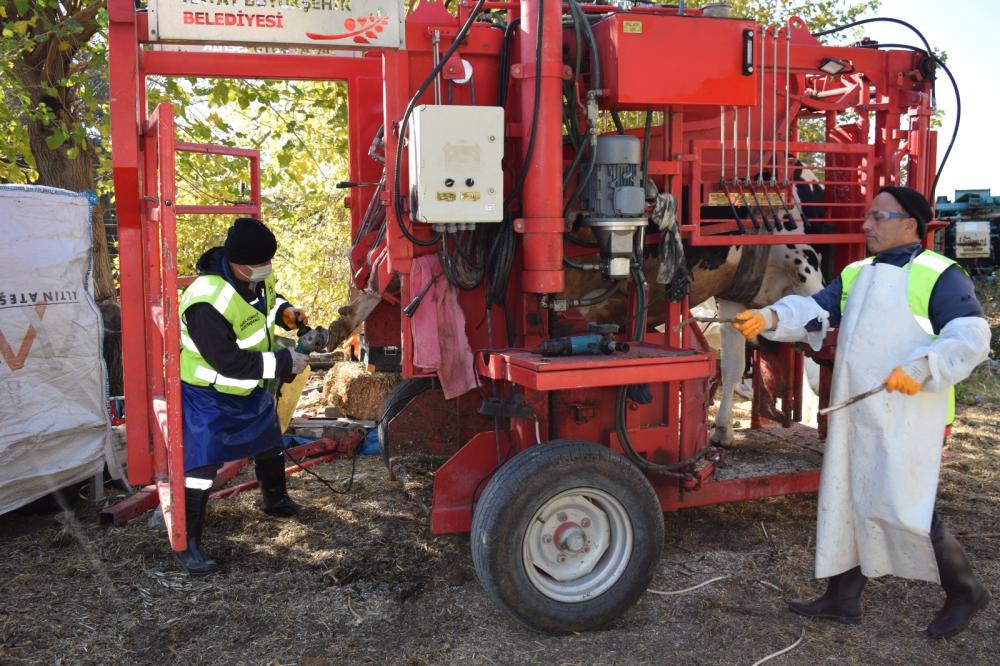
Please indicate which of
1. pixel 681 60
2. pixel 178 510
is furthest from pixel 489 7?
pixel 178 510

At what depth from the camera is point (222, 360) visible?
14.1ft

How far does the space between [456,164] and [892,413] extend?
2051 millimetres

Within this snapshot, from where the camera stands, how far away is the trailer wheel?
11.5 ft

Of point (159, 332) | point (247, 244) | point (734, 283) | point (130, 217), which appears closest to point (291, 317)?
point (247, 244)

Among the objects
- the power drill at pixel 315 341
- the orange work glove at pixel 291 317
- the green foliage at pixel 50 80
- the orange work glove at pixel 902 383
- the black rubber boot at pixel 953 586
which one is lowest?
the black rubber boot at pixel 953 586

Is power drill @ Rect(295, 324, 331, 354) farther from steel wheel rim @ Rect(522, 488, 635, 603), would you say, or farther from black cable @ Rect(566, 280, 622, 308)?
steel wheel rim @ Rect(522, 488, 635, 603)

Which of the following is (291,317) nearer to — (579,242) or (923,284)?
(579,242)

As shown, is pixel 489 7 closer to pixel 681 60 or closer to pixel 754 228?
pixel 681 60

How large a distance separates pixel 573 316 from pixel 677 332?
1.74 ft

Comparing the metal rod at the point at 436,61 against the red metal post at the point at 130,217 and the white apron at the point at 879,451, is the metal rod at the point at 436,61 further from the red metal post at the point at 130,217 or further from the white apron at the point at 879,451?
the white apron at the point at 879,451

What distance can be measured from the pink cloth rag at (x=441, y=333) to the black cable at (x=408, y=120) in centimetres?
14

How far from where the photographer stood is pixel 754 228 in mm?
4719

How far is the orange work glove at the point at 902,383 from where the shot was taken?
3.30m

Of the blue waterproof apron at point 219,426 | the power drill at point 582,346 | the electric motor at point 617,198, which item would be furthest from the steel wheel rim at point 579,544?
the blue waterproof apron at point 219,426
